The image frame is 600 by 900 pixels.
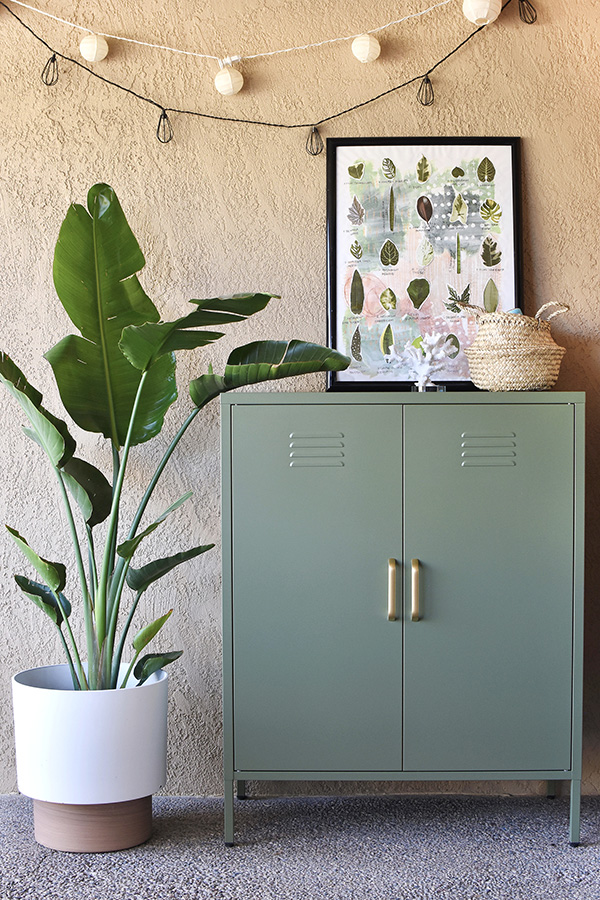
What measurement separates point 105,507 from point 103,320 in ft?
1.89

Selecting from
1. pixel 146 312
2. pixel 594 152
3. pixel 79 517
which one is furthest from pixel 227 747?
pixel 594 152

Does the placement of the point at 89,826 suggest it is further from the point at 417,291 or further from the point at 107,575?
the point at 417,291

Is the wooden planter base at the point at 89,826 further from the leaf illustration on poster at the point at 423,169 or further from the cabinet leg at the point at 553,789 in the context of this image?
the leaf illustration on poster at the point at 423,169

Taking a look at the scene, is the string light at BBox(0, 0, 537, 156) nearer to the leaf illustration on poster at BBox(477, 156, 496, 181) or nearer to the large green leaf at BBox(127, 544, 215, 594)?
the leaf illustration on poster at BBox(477, 156, 496, 181)

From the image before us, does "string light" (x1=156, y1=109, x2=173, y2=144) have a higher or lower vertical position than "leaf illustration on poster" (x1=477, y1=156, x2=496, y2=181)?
higher

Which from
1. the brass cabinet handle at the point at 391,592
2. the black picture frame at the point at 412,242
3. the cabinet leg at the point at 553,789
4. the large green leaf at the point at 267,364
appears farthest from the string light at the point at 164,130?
the cabinet leg at the point at 553,789

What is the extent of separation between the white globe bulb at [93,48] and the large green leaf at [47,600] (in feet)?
5.76

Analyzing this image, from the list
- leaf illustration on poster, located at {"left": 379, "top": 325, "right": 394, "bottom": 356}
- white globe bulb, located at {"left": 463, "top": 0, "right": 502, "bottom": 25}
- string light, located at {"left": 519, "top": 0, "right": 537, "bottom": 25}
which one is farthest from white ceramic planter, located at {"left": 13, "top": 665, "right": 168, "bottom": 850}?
string light, located at {"left": 519, "top": 0, "right": 537, "bottom": 25}

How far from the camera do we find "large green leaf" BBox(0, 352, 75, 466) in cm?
215

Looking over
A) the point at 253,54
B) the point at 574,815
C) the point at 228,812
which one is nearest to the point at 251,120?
the point at 253,54

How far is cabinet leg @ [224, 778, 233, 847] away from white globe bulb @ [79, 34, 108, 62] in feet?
7.78

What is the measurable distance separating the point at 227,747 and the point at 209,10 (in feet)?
8.01

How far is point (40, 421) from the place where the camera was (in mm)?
2160

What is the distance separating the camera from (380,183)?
8.83ft
